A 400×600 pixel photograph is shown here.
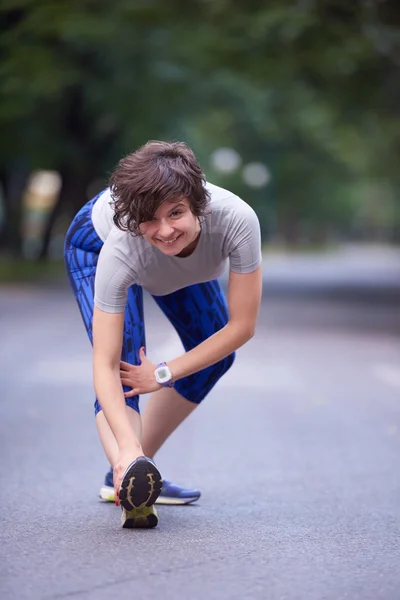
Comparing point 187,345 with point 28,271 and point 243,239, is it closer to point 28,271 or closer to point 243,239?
point 243,239

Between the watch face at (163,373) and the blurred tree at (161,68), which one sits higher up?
the blurred tree at (161,68)

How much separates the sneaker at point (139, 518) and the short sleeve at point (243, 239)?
959 millimetres

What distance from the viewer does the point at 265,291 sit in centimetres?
2909

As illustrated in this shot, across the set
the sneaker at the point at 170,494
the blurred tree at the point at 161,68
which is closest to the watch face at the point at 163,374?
the sneaker at the point at 170,494

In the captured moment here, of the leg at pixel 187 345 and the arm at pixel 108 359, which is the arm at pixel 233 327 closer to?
the arm at pixel 108 359

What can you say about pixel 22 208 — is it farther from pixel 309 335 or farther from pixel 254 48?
pixel 309 335

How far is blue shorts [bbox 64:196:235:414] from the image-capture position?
16.4 ft

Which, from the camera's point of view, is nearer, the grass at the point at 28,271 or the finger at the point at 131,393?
the finger at the point at 131,393

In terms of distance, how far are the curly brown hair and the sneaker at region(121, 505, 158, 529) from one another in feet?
3.46

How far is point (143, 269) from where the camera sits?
4.70 metres

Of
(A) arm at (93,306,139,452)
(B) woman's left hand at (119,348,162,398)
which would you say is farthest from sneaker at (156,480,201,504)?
(A) arm at (93,306,139,452)

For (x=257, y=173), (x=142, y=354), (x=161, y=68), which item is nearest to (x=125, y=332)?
(x=142, y=354)

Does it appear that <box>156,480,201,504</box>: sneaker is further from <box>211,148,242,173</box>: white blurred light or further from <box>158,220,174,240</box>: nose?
<box>211,148,242,173</box>: white blurred light

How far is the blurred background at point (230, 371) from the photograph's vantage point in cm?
432
